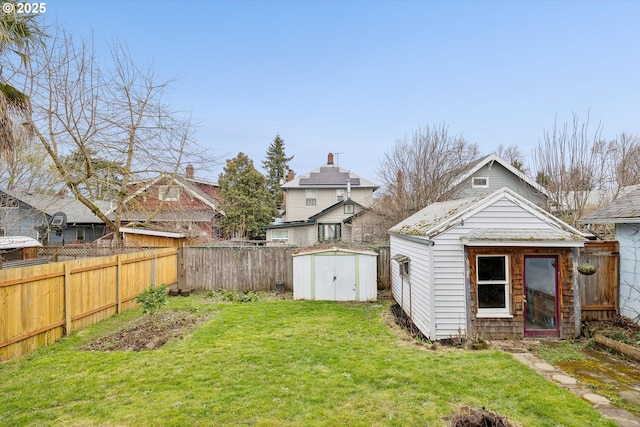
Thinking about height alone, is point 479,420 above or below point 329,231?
below

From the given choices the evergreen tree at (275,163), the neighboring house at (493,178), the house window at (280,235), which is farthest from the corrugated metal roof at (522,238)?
the evergreen tree at (275,163)

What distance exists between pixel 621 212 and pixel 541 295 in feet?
8.99

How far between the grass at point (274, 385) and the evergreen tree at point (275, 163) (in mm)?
41213

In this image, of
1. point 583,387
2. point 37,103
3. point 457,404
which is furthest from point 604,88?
point 37,103

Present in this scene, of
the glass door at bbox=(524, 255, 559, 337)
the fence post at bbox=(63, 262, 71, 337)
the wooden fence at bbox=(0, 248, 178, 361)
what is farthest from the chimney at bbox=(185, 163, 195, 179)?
the glass door at bbox=(524, 255, 559, 337)

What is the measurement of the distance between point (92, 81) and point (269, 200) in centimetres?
2231

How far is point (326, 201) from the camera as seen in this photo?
27.9m

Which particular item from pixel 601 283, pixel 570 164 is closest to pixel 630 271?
pixel 601 283

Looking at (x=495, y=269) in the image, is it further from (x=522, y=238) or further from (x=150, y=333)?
(x=150, y=333)

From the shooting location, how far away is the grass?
12.7ft

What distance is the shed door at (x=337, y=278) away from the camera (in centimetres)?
1098

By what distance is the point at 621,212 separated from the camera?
746 cm

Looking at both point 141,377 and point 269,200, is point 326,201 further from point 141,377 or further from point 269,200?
point 141,377

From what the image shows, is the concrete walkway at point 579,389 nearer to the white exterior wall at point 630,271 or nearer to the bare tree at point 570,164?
the white exterior wall at point 630,271
